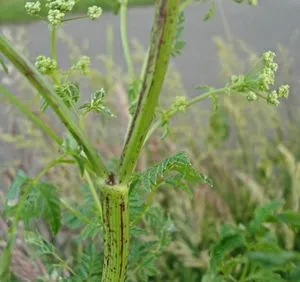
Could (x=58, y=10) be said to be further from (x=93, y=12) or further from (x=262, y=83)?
(x=262, y=83)

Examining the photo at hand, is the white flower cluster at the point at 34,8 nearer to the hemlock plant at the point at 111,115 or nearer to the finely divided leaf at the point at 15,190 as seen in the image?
the hemlock plant at the point at 111,115

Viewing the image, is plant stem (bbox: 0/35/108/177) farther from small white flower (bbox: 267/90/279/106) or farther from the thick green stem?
small white flower (bbox: 267/90/279/106)

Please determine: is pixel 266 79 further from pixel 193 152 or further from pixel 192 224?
pixel 193 152

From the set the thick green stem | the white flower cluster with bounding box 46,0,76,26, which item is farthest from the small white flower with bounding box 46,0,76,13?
the thick green stem

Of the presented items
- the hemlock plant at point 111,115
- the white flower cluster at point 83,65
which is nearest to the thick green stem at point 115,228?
the hemlock plant at point 111,115

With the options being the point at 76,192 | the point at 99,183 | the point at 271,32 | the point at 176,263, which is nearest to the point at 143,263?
the point at 99,183

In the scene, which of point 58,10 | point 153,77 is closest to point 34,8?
point 58,10

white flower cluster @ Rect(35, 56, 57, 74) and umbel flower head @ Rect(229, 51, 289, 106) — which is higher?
white flower cluster @ Rect(35, 56, 57, 74)
